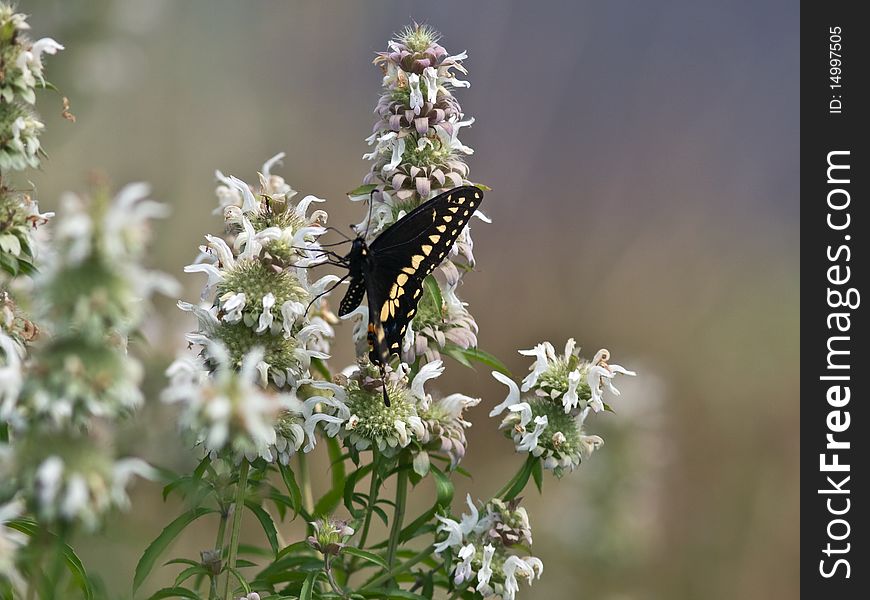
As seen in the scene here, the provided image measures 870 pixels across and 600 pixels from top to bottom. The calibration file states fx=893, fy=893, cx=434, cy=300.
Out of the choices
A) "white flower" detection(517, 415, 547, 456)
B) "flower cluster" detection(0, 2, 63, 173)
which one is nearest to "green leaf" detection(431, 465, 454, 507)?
"white flower" detection(517, 415, 547, 456)

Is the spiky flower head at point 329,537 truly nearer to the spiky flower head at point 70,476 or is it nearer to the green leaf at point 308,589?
the green leaf at point 308,589

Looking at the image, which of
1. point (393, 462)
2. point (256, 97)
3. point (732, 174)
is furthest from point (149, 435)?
point (732, 174)

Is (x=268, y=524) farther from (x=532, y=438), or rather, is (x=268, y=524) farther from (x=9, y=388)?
(x=9, y=388)

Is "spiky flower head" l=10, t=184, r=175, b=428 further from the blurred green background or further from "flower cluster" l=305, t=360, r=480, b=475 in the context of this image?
the blurred green background

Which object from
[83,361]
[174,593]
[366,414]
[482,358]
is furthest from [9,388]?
[482,358]

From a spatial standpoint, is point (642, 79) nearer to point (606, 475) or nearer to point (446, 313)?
point (606, 475)

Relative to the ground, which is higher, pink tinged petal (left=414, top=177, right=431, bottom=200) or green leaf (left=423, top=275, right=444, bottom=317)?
pink tinged petal (left=414, top=177, right=431, bottom=200)
